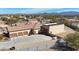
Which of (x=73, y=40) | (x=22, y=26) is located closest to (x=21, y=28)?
A: (x=22, y=26)

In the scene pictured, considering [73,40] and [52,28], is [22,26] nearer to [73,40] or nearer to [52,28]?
[52,28]

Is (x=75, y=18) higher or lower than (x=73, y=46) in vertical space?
higher

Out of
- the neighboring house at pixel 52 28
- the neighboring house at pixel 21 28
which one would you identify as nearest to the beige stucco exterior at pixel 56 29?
the neighboring house at pixel 52 28

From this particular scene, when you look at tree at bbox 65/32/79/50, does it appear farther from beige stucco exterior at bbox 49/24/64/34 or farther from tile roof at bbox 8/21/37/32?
tile roof at bbox 8/21/37/32
